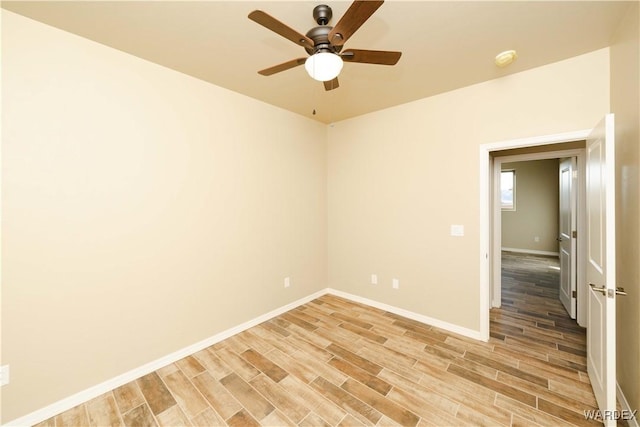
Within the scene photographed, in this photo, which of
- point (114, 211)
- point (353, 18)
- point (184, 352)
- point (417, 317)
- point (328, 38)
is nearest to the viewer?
point (353, 18)

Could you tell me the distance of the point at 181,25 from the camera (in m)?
1.83

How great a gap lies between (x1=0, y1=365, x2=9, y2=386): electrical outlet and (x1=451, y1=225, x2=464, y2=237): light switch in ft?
12.6

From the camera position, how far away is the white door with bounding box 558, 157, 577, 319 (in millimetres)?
3207

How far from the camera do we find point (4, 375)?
1.68 metres

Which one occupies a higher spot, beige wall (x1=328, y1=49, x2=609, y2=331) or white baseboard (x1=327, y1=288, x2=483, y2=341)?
beige wall (x1=328, y1=49, x2=609, y2=331)

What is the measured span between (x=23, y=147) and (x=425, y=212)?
3576 mm

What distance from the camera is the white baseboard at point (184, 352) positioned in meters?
1.82

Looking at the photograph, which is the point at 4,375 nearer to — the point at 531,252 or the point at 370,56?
the point at 370,56

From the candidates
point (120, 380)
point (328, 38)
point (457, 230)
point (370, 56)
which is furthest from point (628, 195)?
point (120, 380)

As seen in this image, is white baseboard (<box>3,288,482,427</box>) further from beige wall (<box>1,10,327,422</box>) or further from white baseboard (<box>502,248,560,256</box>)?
white baseboard (<box>502,248,560,256</box>)

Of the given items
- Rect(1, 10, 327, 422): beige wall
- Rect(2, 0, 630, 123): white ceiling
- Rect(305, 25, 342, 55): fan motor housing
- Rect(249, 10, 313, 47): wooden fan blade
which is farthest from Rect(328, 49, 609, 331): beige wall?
Rect(249, 10, 313, 47): wooden fan blade

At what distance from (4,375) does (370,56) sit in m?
3.11

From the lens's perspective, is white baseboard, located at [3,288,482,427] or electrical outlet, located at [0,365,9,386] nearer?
electrical outlet, located at [0,365,9,386]

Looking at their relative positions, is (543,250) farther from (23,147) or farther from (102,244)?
(23,147)
